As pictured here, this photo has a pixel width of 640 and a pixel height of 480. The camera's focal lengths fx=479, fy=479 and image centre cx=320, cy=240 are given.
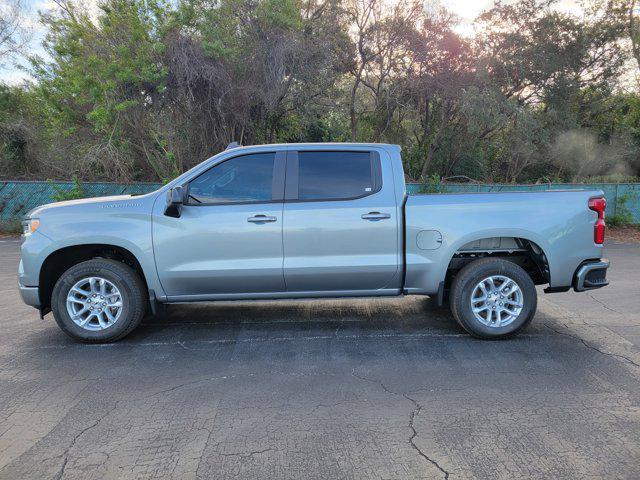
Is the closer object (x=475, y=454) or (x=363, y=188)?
(x=475, y=454)

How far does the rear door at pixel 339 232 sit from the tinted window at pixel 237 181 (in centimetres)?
24

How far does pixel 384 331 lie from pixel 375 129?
16.7m

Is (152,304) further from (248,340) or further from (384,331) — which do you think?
(384,331)

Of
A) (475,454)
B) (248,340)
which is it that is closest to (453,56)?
(248,340)

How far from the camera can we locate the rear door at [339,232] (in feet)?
16.0

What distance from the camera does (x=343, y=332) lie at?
5.25 metres

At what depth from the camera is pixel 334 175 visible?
16.6 feet

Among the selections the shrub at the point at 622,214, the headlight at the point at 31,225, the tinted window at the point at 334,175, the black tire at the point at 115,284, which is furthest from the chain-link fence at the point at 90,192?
the tinted window at the point at 334,175

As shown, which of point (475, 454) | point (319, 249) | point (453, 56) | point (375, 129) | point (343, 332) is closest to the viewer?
point (475, 454)

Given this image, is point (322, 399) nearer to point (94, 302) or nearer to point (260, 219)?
point (260, 219)

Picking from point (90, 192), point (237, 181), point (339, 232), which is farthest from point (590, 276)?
point (90, 192)

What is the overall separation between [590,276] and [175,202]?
4.32 metres

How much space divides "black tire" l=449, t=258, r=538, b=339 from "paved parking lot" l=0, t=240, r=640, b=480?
0.52ft

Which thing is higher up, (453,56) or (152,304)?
(453,56)
